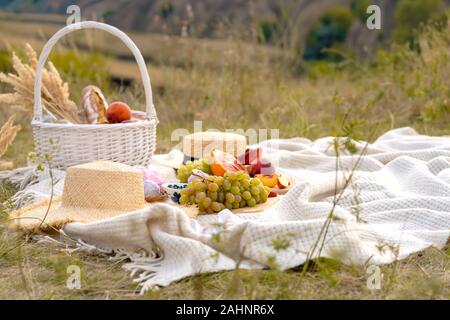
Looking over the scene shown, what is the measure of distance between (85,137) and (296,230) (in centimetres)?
157

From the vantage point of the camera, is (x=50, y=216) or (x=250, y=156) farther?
(x=250, y=156)

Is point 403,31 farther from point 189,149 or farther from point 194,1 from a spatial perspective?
point 189,149

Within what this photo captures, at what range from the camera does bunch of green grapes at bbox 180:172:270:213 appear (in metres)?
3.10

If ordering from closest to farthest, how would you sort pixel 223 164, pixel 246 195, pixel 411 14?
pixel 246 195, pixel 223 164, pixel 411 14

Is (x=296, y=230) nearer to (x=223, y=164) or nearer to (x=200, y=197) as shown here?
(x=200, y=197)

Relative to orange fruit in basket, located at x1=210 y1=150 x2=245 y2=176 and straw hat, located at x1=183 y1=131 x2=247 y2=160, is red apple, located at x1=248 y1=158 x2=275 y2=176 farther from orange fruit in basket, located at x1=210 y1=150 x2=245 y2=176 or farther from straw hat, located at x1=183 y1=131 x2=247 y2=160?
straw hat, located at x1=183 y1=131 x2=247 y2=160

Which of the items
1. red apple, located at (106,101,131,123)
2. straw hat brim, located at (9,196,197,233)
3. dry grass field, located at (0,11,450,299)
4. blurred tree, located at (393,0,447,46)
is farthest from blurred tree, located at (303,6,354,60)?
straw hat brim, located at (9,196,197,233)

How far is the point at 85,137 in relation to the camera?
3.66m

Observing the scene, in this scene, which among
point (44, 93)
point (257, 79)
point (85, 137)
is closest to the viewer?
point (85, 137)

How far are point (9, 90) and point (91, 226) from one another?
3.81m

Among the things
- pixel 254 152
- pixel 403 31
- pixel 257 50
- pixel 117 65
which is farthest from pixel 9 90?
pixel 403 31

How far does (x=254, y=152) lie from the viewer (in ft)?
12.4

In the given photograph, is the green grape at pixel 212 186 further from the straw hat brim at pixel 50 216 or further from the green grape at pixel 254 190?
the straw hat brim at pixel 50 216

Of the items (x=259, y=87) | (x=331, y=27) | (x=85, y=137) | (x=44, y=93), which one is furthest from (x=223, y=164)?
(x=331, y=27)
